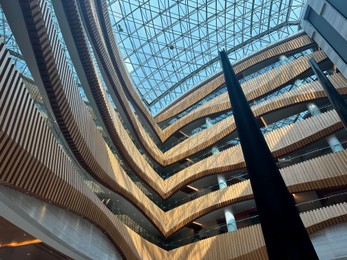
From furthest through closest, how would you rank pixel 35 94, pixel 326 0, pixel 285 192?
pixel 326 0 → pixel 35 94 → pixel 285 192

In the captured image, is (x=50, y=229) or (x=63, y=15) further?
(x=63, y=15)

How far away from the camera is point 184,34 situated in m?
29.7

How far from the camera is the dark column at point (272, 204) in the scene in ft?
9.70

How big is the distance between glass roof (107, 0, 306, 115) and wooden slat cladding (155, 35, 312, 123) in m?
2.10

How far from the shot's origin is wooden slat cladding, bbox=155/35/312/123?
2412 centimetres

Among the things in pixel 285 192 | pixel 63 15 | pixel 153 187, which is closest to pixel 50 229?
pixel 63 15

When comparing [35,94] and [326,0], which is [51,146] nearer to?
[35,94]

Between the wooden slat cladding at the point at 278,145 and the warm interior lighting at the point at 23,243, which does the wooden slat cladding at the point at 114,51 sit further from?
the warm interior lighting at the point at 23,243

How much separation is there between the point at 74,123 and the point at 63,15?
13.8ft

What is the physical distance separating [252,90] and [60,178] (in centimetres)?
1766

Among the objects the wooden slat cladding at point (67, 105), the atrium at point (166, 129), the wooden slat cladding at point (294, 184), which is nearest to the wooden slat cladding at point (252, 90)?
the atrium at point (166, 129)

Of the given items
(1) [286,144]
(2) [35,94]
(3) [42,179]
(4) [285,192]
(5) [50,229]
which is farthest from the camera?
(1) [286,144]

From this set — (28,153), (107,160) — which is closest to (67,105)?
(28,153)

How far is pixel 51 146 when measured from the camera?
8367 millimetres
